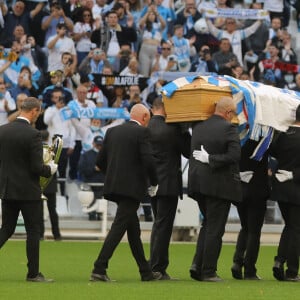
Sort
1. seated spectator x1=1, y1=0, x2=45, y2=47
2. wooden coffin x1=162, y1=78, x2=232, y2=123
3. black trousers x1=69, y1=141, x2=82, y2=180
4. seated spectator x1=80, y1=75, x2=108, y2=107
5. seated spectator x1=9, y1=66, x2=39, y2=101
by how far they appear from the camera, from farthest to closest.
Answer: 1. seated spectator x1=1, y1=0, x2=45, y2=47
2. seated spectator x1=80, y1=75, x2=108, y2=107
3. seated spectator x1=9, y1=66, x2=39, y2=101
4. black trousers x1=69, y1=141, x2=82, y2=180
5. wooden coffin x1=162, y1=78, x2=232, y2=123

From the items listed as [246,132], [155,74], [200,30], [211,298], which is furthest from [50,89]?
[211,298]

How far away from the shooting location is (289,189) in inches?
572

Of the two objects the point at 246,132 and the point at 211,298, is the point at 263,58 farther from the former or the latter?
the point at 211,298

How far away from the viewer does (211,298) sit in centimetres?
1202

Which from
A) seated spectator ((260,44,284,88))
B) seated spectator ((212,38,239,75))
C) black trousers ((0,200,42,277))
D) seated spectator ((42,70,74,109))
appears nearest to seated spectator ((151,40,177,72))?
seated spectator ((212,38,239,75))

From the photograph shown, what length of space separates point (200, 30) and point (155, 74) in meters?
2.31

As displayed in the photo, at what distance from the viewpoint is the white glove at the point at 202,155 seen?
45.4 feet

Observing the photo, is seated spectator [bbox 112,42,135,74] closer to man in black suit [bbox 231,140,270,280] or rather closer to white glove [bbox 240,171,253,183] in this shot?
man in black suit [bbox 231,140,270,280]

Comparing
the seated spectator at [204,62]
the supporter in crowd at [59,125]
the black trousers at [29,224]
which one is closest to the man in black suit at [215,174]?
the black trousers at [29,224]

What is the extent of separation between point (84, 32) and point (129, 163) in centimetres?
1535

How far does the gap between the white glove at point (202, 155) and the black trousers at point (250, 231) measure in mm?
1137

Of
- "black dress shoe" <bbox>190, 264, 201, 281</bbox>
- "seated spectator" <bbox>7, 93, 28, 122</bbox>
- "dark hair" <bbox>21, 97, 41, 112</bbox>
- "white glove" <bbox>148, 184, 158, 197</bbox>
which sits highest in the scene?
"dark hair" <bbox>21, 97, 41, 112</bbox>

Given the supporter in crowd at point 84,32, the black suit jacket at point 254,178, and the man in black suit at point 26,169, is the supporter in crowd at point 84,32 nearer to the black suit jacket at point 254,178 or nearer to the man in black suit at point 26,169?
the black suit jacket at point 254,178

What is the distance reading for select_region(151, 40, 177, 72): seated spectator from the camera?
1134 inches
